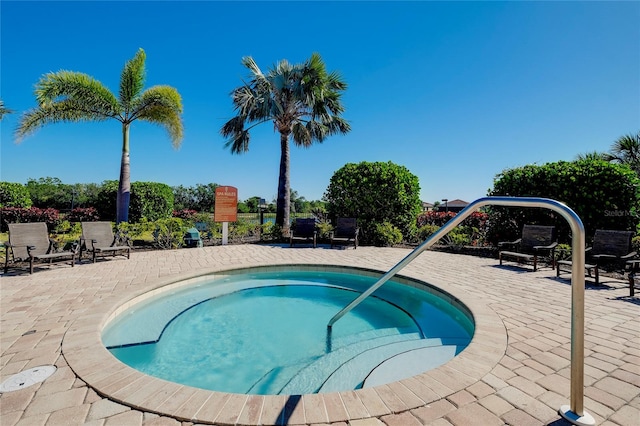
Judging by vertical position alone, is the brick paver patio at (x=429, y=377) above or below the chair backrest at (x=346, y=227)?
below

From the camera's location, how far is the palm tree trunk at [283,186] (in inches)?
476

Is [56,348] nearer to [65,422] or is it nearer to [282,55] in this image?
[65,422]

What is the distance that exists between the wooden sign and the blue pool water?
4619 mm

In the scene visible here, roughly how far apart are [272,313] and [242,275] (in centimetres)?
193

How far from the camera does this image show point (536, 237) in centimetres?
696

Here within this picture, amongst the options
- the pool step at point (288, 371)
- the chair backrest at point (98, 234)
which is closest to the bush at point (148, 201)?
the chair backrest at point (98, 234)

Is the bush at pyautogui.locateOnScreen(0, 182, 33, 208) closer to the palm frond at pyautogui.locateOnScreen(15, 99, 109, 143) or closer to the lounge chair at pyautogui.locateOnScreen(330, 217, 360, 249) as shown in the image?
the palm frond at pyautogui.locateOnScreen(15, 99, 109, 143)

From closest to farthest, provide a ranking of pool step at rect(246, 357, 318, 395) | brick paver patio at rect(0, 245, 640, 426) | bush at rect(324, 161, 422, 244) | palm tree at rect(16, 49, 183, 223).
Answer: brick paver patio at rect(0, 245, 640, 426) < pool step at rect(246, 357, 318, 395) < palm tree at rect(16, 49, 183, 223) < bush at rect(324, 161, 422, 244)

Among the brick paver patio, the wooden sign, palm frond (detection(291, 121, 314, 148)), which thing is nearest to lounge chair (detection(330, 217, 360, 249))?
the wooden sign

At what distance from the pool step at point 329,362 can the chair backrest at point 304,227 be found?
6.65 meters

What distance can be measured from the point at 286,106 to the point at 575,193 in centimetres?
1014

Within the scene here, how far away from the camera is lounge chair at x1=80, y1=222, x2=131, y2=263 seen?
23.0 ft

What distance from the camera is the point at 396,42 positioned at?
985cm

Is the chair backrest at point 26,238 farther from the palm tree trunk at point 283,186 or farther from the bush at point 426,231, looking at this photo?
the bush at point 426,231
